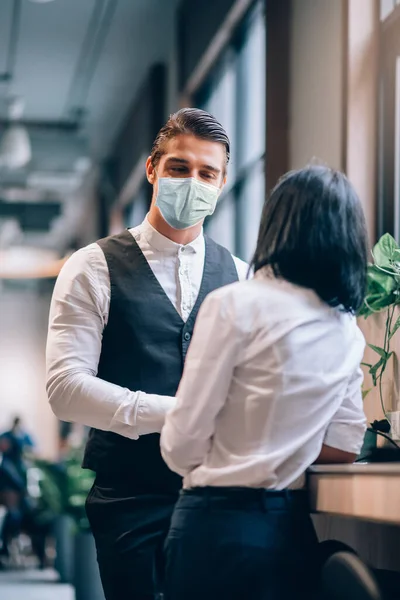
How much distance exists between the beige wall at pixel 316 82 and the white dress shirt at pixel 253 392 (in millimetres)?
2093

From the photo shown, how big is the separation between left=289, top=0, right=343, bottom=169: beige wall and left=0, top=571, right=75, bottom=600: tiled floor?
3408 mm

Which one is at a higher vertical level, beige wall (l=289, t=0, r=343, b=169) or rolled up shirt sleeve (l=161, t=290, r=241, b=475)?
beige wall (l=289, t=0, r=343, b=169)

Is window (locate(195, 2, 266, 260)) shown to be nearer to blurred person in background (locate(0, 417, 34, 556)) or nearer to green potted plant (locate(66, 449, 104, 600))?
green potted plant (locate(66, 449, 104, 600))

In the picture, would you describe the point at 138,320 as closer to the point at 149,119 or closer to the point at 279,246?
the point at 279,246

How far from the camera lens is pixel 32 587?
7.14m

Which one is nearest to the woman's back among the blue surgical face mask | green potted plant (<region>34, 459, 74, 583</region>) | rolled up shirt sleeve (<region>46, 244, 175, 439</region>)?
rolled up shirt sleeve (<region>46, 244, 175, 439</region>)

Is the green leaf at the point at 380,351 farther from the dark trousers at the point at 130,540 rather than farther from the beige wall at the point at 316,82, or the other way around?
the beige wall at the point at 316,82

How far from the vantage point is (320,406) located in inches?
63.4

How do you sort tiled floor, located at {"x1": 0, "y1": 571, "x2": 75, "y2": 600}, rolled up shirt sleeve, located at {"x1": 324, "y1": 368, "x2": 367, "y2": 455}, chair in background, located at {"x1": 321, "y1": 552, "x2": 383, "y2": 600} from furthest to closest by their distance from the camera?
tiled floor, located at {"x1": 0, "y1": 571, "x2": 75, "y2": 600} < rolled up shirt sleeve, located at {"x1": 324, "y1": 368, "x2": 367, "y2": 455} < chair in background, located at {"x1": 321, "y1": 552, "x2": 383, "y2": 600}

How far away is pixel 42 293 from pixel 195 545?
16.0 metres

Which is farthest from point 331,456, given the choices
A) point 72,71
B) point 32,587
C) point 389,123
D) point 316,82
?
point 72,71

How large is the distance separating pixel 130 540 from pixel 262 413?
23.0 inches

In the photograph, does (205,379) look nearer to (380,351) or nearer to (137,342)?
(137,342)

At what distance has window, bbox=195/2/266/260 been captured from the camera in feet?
18.6
